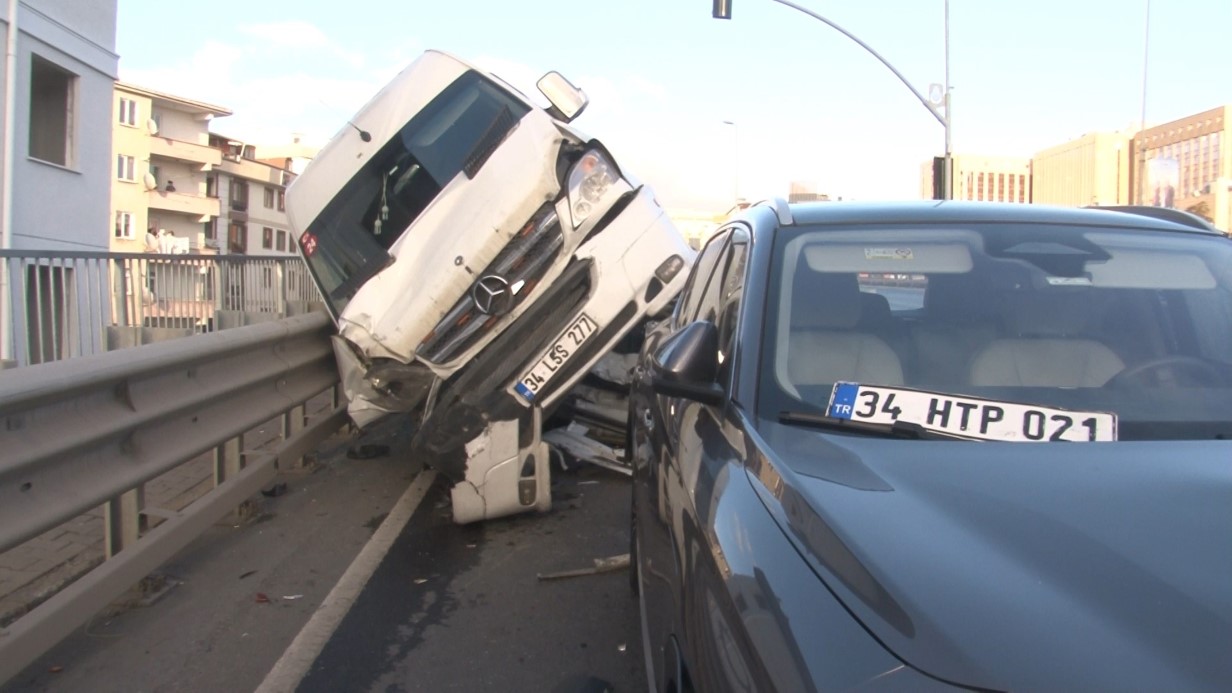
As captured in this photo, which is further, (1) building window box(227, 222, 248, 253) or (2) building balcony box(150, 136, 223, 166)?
(1) building window box(227, 222, 248, 253)

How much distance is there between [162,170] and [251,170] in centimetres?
944

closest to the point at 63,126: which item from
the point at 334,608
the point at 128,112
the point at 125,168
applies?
the point at 334,608

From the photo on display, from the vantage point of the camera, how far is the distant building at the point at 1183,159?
24.8m

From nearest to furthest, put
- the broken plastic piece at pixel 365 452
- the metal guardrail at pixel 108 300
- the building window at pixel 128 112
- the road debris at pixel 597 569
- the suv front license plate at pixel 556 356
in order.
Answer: the road debris at pixel 597 569 < the suv front license plate at pixel 556 356 < the metal guardrail at pixel 108 300 < the broken plastic piece at pixel 365 452 < the building window at pixel 128 112

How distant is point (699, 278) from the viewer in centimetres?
450

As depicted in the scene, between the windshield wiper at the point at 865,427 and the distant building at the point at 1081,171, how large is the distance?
65.6 ft

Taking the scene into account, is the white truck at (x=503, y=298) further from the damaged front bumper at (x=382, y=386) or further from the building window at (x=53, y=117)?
the building window at (x=53, y=117)

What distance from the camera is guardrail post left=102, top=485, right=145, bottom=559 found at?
4.51 metres

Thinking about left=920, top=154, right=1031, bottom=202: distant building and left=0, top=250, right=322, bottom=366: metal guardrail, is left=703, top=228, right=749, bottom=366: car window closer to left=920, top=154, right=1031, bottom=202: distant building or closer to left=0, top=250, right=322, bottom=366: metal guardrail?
left=0, top=250, right=322, bottom=366: metal guardrail

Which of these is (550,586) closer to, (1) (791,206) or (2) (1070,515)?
(1) (791,206)

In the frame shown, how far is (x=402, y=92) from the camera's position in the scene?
702 cm

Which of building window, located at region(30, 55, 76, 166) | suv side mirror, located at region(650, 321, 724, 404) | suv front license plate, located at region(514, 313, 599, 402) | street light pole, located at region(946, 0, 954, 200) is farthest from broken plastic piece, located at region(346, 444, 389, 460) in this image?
street light pole, located at region(946, 0, 954, 200)

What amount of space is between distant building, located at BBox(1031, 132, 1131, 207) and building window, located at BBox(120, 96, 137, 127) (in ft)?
170

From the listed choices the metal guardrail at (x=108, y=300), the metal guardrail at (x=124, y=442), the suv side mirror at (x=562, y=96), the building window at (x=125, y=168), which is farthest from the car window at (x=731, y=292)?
the building window at (x=125, y=168)
